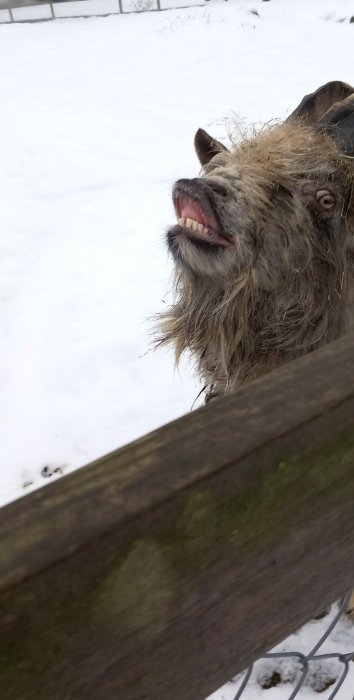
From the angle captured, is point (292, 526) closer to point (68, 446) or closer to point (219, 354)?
point (219, 354)

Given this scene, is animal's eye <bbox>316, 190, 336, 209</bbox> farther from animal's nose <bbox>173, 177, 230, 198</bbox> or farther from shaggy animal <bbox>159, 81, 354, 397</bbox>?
animal's nose <bbox>173, 177, 230, 198</bbox>

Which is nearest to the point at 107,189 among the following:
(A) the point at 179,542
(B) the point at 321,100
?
(B) the point at 321,100

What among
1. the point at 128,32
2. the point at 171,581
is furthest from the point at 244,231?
the point at 128,32

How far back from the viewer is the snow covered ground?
10.9ft

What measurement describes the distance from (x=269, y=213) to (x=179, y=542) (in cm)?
139

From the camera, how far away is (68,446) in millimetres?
3141

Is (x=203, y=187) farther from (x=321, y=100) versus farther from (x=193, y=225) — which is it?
(x=321, y=100)

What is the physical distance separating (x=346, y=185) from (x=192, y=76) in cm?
810

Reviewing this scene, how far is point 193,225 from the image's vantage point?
6.01ft

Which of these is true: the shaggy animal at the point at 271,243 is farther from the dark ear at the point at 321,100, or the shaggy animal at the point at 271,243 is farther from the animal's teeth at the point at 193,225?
the dark ear at the point at 321,100

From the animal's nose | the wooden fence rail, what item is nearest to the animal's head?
the animal's nose

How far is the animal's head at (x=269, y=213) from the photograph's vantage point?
178cm

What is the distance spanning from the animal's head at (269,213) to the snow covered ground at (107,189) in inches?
18.1

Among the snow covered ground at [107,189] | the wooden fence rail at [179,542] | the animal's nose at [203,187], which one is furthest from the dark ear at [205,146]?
the wooden fence rail at [179,542]
